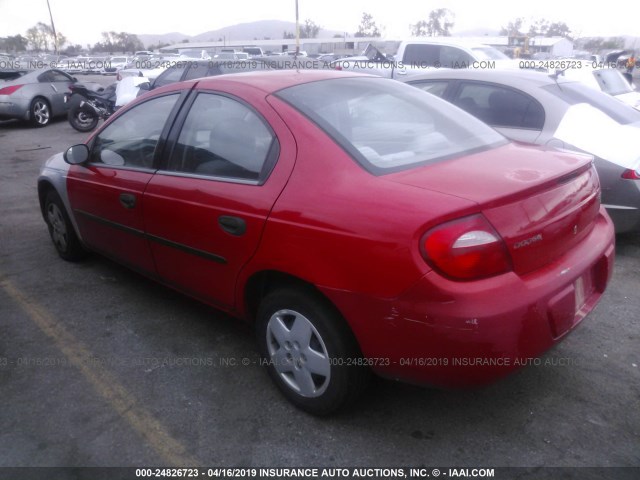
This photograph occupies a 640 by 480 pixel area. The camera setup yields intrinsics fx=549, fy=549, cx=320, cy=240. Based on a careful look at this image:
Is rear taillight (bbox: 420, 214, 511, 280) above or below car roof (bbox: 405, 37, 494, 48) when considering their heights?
below

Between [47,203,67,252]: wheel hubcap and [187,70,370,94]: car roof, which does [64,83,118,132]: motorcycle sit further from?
[187,70,370,94]: car roof

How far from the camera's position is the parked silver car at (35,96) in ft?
43.2

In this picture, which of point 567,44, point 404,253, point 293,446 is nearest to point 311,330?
point 293,446

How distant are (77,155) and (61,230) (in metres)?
1.01

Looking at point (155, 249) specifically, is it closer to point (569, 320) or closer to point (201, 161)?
point (201, 161)

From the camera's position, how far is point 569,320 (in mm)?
2328

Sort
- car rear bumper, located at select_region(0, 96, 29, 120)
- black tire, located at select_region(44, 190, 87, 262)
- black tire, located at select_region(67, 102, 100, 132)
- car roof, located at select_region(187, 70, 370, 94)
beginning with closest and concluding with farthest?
car roof, located at select_region(187, 70, 370, 94), black tire, located at select_region(44, 190, 87, 262), black tire, located at select_region(67, 102, 100, 132), car rear bumper, located at select_region(0, 96, 29, 120)

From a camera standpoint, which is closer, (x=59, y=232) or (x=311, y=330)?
(x=311, y=330)

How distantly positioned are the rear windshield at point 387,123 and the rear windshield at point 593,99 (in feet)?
7.31

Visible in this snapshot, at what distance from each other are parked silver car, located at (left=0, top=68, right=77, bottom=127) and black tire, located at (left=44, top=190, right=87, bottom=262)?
10.2m

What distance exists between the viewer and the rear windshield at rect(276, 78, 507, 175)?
8.35 feet

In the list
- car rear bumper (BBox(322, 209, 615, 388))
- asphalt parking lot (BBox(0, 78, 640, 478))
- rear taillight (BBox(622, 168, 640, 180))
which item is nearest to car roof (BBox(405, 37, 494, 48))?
rear taillight (BBox(622, 168, 640, 180))

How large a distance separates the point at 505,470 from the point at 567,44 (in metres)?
38.9

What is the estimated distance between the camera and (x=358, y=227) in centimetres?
217
